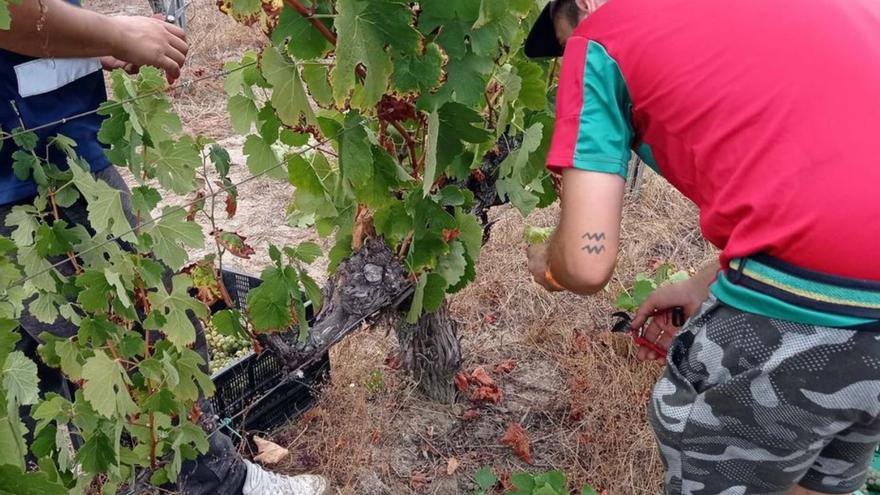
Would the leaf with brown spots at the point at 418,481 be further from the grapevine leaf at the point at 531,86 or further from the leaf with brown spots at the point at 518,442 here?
the grapevine leaf at the point at 531,86

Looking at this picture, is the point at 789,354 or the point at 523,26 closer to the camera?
the point at 789,354

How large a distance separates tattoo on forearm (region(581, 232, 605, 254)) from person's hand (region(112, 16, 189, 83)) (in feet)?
3.23

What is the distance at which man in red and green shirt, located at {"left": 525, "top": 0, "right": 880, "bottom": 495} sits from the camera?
1145 millimetres

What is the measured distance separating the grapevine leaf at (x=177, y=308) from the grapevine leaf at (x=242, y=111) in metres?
0.39

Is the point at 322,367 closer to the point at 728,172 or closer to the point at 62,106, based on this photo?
the point at 62,106

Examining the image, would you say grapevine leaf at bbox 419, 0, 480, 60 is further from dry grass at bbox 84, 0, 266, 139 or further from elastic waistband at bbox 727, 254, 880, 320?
dry grass at bbox 84, 0, 266, 139

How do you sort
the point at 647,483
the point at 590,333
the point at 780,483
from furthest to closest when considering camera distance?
the point at 590,333 < the point at 647,483 < the point at 780,483

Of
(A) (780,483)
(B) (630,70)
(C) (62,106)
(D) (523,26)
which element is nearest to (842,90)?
(B) (630,70)

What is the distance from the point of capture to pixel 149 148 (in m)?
1.58

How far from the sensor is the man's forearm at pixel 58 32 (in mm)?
1406

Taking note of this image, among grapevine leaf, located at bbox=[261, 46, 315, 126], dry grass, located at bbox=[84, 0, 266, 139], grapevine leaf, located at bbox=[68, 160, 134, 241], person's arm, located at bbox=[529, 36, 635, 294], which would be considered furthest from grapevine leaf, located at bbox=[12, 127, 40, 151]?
dry grass, located at bbox=[84, 0, 266, 139]

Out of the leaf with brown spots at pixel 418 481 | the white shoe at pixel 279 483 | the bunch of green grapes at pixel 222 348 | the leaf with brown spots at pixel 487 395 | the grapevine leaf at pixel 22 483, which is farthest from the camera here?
the bunch of green grapes at pixel 222 348

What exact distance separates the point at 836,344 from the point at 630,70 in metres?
0.56

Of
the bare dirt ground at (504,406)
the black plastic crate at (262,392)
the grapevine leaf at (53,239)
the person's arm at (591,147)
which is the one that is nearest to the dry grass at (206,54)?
the bare dirt ground at (504,406)
